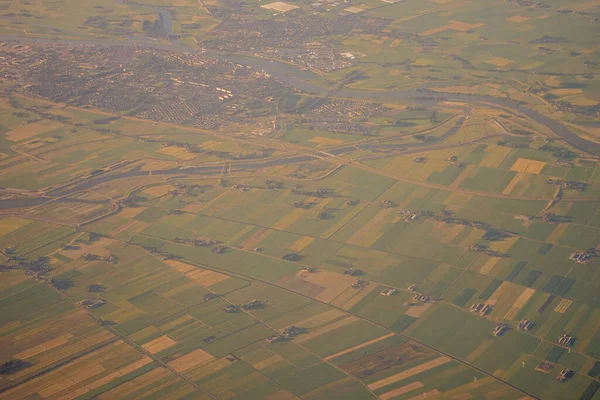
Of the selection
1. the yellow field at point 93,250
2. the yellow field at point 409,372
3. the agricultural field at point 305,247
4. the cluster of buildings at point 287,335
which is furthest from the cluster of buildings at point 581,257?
the yellow field at point 93,250

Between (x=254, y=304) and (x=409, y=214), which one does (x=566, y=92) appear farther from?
(x=254, y=304)

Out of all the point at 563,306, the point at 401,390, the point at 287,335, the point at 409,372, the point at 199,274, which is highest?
the point at 199,274

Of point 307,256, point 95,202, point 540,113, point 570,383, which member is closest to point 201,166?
point 95,202

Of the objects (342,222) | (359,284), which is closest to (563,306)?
(359,284)

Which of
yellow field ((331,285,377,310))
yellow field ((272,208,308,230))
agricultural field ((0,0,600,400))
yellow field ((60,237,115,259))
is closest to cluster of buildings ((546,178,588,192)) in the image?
agricultural field ((0,0,600,400))

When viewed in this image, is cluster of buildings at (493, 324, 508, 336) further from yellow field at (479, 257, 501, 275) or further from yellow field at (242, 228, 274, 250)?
yellow field at (242, 228, 274, 250)
